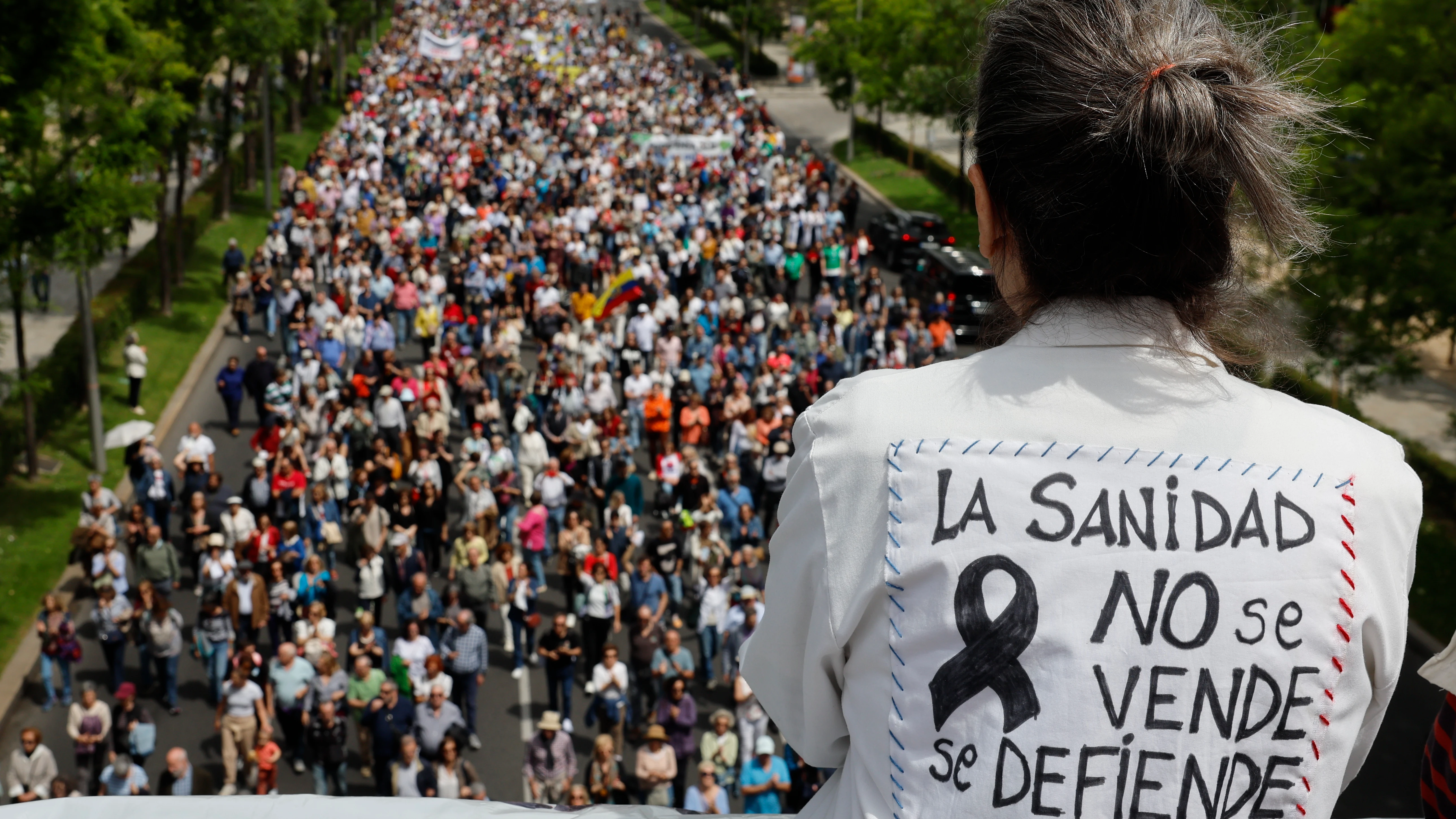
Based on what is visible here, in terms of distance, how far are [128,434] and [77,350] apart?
7.34m

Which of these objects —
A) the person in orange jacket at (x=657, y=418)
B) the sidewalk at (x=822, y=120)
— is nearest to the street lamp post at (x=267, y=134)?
the sidewalk at (x=822, y=120)

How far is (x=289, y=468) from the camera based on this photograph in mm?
17766

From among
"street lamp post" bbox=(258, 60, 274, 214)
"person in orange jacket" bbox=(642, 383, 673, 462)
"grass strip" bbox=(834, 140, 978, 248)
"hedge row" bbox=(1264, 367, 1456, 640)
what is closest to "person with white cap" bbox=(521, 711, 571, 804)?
"hedge row" bbox=(1264, 367, 1456, 640)

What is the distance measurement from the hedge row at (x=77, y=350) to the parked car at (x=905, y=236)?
1698 cm

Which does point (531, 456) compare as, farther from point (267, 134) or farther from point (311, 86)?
point (311, 86)

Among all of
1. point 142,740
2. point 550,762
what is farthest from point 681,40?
point 550,762

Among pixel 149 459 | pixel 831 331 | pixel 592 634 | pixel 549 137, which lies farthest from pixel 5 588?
pixel 549 137

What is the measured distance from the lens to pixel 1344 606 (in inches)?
68.4

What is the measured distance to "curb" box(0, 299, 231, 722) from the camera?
622 inches

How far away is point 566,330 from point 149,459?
7.83m

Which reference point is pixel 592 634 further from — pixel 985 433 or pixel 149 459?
pixel 985 433

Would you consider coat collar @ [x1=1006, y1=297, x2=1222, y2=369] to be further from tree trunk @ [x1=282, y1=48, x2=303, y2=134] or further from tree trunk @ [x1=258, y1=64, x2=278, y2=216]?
tree trunk @ [x1=282, y1=48, x2=303, y2=134]

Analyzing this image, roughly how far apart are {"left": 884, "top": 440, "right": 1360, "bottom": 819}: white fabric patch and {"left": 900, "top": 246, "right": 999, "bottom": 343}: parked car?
23785 millimetres

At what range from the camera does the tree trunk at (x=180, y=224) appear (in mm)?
30828
